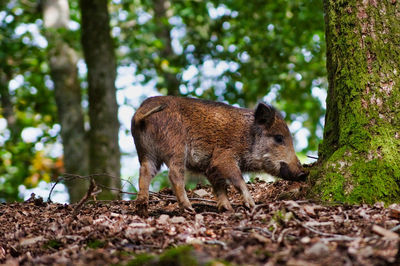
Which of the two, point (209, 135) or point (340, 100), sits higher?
point (340, 100)

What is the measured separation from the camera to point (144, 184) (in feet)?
18.6

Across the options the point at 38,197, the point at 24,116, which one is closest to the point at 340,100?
the point at 38,197

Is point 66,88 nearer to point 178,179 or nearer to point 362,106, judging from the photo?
→ point 178,179

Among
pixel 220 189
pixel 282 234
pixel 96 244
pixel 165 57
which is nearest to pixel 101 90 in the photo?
pixel 165 57

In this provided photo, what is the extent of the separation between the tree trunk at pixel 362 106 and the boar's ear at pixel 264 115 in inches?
41.5

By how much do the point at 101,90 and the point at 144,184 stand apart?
651cm

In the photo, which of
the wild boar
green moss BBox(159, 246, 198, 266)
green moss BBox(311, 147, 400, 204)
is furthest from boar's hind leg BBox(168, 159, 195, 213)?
green moss BBox(159, 246, 198, 266)

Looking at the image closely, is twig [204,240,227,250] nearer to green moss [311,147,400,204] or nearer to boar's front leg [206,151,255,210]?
green moss [311,147,400,204]

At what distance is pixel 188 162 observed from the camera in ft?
20.4

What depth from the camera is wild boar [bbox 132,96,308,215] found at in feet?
19.1

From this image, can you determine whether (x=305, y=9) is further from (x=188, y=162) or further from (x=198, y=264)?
(x=198, y=264)

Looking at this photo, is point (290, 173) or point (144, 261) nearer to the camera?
point (144, 261)

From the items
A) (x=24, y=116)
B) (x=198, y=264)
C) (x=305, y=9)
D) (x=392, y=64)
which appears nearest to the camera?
(x=198, y=264)

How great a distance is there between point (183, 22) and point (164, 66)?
181 cm
